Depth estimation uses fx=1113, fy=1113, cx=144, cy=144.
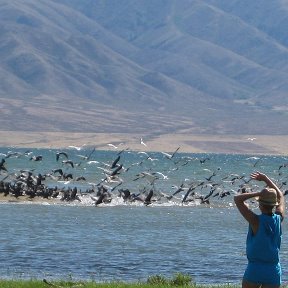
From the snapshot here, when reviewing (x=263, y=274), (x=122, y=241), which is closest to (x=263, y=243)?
(x=263, y=274)

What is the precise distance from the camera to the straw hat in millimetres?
12414

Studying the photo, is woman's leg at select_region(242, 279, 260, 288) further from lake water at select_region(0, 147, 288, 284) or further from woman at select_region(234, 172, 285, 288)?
lake water at select_region(0, 147, 288, 284)

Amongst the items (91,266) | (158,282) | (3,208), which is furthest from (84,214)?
(158,282)

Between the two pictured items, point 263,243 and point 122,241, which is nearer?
point 263,243

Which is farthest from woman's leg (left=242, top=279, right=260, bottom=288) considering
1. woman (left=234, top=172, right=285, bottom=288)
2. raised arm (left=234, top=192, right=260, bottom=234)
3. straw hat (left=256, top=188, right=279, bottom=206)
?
straw hat (left=256, top=188, right=279, bottom=206)

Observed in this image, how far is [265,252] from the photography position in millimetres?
12625

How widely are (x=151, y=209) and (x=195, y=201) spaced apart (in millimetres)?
5157

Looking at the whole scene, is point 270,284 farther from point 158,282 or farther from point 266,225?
point 158,282

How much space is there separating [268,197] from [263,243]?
0.55m

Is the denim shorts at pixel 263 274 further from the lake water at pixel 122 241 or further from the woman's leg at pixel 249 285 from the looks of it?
the lake water at pixel 122 241

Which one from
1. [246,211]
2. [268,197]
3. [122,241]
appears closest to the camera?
[268,197]

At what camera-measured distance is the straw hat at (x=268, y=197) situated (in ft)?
40.7

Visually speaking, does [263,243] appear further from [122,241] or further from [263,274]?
[122,241]

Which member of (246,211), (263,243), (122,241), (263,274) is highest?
(246,211)
